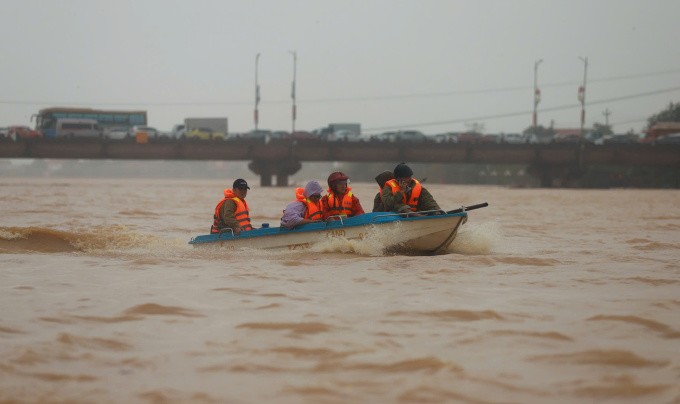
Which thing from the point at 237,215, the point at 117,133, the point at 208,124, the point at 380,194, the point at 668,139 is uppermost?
the point at 208,124

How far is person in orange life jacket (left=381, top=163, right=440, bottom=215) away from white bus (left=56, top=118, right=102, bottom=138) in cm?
5793

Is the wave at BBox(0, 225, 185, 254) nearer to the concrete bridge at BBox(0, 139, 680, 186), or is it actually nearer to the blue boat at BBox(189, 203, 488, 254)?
the blue boat at BBox(189, 203, 488, 254)

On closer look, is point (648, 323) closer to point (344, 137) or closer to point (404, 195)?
point (404, 195)

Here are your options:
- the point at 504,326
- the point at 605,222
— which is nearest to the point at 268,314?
the point at 504,326

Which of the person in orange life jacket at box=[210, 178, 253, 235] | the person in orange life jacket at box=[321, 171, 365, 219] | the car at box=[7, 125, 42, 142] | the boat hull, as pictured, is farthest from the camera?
the car at box=[7, 125, 42, 142]

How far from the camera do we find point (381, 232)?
527 inches

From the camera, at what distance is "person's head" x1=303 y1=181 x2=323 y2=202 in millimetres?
13887

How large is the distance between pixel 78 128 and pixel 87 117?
8.78ft

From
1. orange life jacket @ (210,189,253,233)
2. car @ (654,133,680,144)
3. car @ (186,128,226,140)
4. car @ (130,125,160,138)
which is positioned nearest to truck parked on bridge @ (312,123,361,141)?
car @ (186,128,226,140)

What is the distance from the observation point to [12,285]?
9680 millimetres

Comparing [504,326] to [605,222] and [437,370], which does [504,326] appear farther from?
[605,222]

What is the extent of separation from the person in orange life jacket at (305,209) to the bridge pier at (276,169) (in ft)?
193

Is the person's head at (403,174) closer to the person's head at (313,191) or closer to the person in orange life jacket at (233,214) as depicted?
the person's head at (313,191)

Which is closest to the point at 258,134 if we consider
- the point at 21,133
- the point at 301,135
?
the point at 301,135
